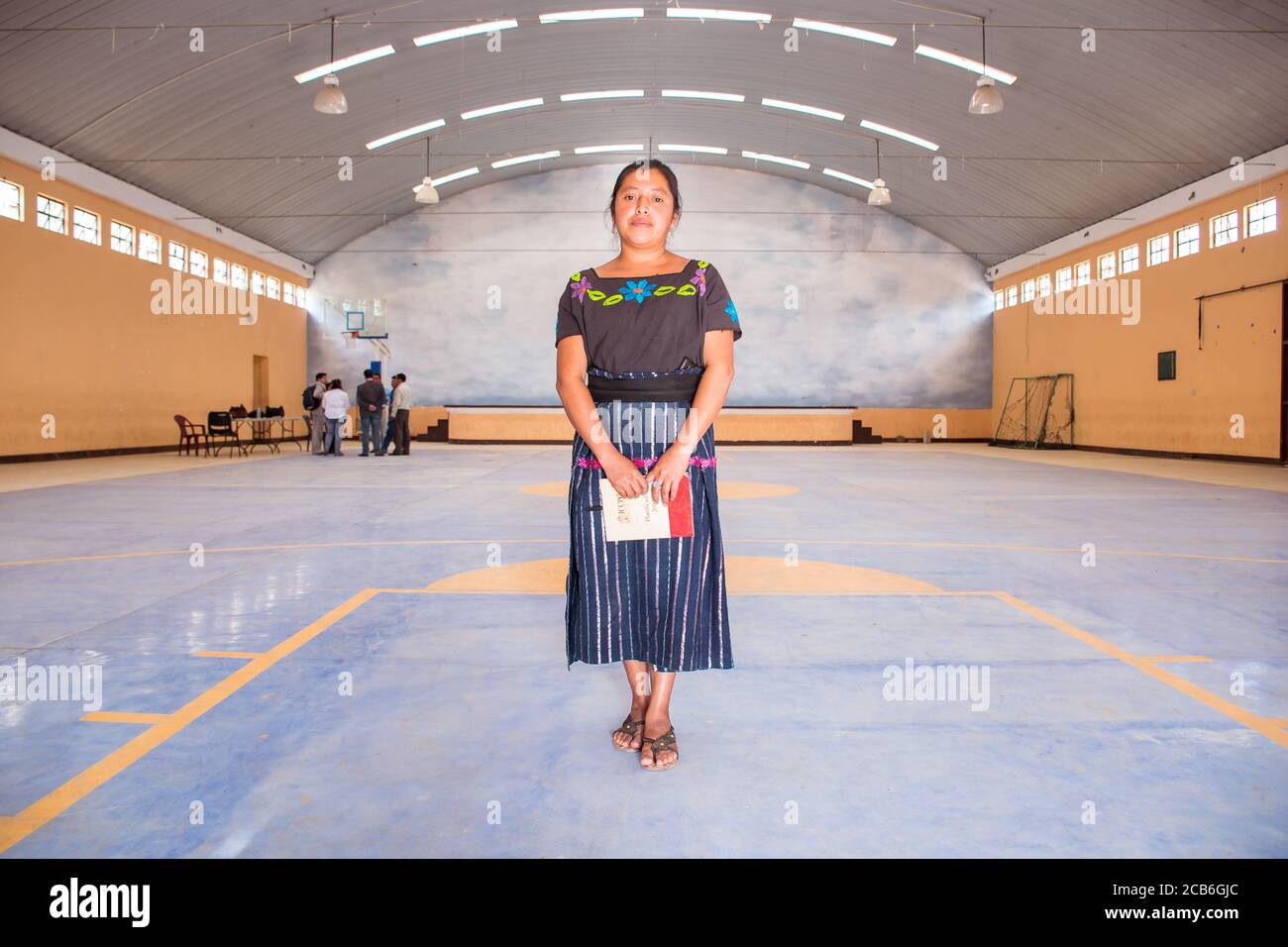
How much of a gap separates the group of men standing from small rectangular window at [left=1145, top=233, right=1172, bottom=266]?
1737cm

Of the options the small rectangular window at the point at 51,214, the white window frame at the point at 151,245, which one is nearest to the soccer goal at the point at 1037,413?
the white window frame at the point at 151,245

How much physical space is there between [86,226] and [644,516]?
64.3 ft

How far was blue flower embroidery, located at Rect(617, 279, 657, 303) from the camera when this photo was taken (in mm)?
2404

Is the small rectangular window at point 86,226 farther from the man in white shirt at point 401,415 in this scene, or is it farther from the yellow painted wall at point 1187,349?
the yellow painted wall at point 1187,349

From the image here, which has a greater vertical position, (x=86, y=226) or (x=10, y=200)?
(x=86, y=226)

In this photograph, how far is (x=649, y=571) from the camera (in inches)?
96.9

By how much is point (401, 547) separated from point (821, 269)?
23854mm

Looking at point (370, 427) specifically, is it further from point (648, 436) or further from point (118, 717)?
point (648, 436)

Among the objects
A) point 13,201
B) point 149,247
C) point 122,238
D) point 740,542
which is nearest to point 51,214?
point 13,201

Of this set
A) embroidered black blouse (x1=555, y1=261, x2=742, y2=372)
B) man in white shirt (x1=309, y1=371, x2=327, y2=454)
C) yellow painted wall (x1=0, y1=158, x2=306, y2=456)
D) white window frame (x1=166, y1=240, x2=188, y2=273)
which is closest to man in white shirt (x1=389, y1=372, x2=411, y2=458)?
man in white shirt (x1=309, y1=371, x2=327, y2=454)

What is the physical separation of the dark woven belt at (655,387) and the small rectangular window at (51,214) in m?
18.1

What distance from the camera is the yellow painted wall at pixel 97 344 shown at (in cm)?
1566

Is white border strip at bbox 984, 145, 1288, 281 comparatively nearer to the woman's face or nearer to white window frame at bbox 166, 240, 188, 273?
the woman's face

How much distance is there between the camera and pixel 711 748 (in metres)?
2.49
